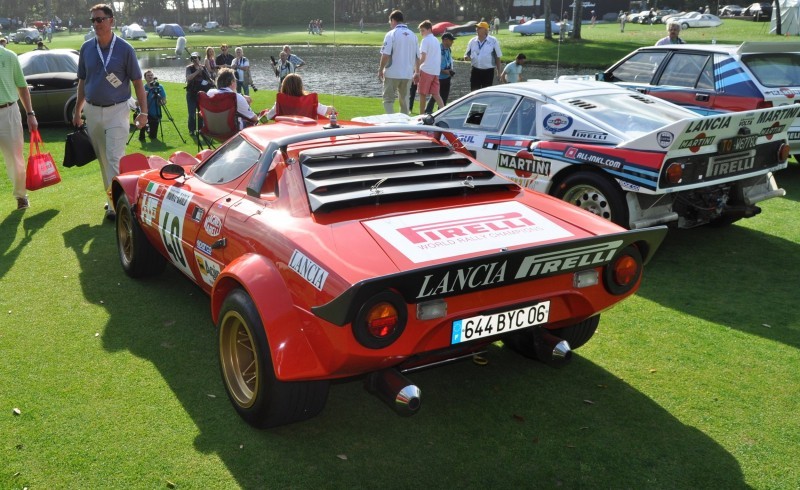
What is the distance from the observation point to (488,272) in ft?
10.4

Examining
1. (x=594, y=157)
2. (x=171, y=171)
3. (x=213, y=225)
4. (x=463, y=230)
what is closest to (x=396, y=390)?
(x=463, y=230)

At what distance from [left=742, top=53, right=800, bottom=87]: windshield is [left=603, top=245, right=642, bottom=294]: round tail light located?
626cm

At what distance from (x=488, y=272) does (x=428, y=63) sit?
983 cm

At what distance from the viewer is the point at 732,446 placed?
11.6 ft

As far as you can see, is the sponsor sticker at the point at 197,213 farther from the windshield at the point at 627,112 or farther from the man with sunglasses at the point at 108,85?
the windshield at the point at 627,112

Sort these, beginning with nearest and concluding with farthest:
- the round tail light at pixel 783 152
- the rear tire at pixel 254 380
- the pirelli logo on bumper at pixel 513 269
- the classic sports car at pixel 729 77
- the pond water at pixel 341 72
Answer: the pirelli logo on bumper at pixel 513 269 < the rear tire at pixel 254 380 < the round tail light at pixel 783 152 < the classic sports car at pixel 729 77 < the pond water at pixel 341 72

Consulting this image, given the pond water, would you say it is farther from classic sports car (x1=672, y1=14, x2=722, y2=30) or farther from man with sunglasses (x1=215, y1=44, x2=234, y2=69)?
classic sports car (x1=672, y1=14, x2=722, y2=30)

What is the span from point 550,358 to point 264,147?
2147 mm

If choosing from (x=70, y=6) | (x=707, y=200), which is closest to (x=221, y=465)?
(x=707, y=200)

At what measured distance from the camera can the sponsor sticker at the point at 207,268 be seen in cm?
418

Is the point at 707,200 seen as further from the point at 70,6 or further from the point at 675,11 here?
the point at 70,6

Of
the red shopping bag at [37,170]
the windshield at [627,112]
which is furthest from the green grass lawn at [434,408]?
the red shopping bag at [37,170]

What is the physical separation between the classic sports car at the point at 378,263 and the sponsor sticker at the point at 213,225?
0.6 inches

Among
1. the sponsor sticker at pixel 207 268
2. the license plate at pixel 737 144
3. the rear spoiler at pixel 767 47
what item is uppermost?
the rear spoiler at pixel 767 47
